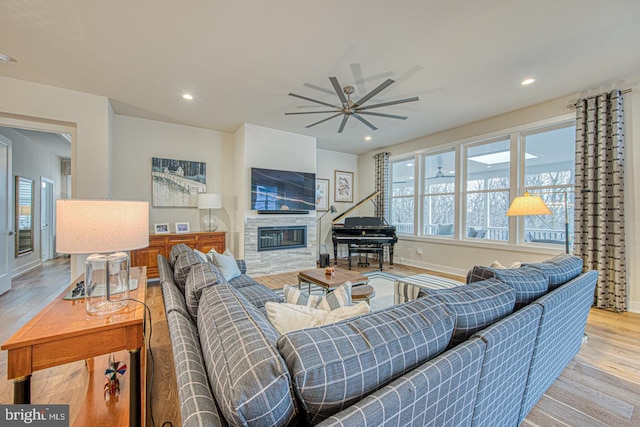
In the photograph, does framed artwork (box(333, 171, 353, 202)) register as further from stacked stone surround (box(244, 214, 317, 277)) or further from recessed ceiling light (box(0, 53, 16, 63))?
recessed ceiling light (box(0, 53, 16, 63))

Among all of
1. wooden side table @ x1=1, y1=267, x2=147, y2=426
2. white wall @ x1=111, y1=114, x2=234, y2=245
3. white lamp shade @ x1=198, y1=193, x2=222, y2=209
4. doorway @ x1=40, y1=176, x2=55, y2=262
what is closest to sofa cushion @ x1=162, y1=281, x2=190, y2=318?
wooden side table @ x1=1, y1=267, x2=147, y2=426

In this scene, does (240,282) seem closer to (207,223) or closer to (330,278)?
(330,278)

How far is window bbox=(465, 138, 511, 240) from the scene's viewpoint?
4.46 meters

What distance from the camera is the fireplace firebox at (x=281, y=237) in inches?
196

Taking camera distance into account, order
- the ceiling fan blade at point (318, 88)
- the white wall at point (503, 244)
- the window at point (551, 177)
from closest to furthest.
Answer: the white wall at point (503, 244), the ceiling fan blade at point (318, 88), the window at point (551, 177)

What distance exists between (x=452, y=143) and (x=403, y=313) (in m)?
4.93

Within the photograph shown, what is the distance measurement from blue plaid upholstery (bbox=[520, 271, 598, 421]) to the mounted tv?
4187mm

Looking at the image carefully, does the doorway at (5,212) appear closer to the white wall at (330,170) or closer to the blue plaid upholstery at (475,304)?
the white wall at (330,170)

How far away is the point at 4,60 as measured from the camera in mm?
2732

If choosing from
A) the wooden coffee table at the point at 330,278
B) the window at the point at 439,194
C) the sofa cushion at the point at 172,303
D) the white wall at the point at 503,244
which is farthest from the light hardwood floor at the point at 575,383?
the window at the point at 439,194

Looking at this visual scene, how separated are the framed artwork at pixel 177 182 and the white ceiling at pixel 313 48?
1.07 metres

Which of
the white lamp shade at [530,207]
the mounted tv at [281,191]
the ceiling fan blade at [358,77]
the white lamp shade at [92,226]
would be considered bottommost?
the white lamp shade at [92,226]

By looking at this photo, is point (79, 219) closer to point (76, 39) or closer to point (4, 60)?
point (76, 39)

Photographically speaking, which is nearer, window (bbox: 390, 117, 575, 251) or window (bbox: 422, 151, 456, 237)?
window (bbox: 390, 117, 575, 251)
